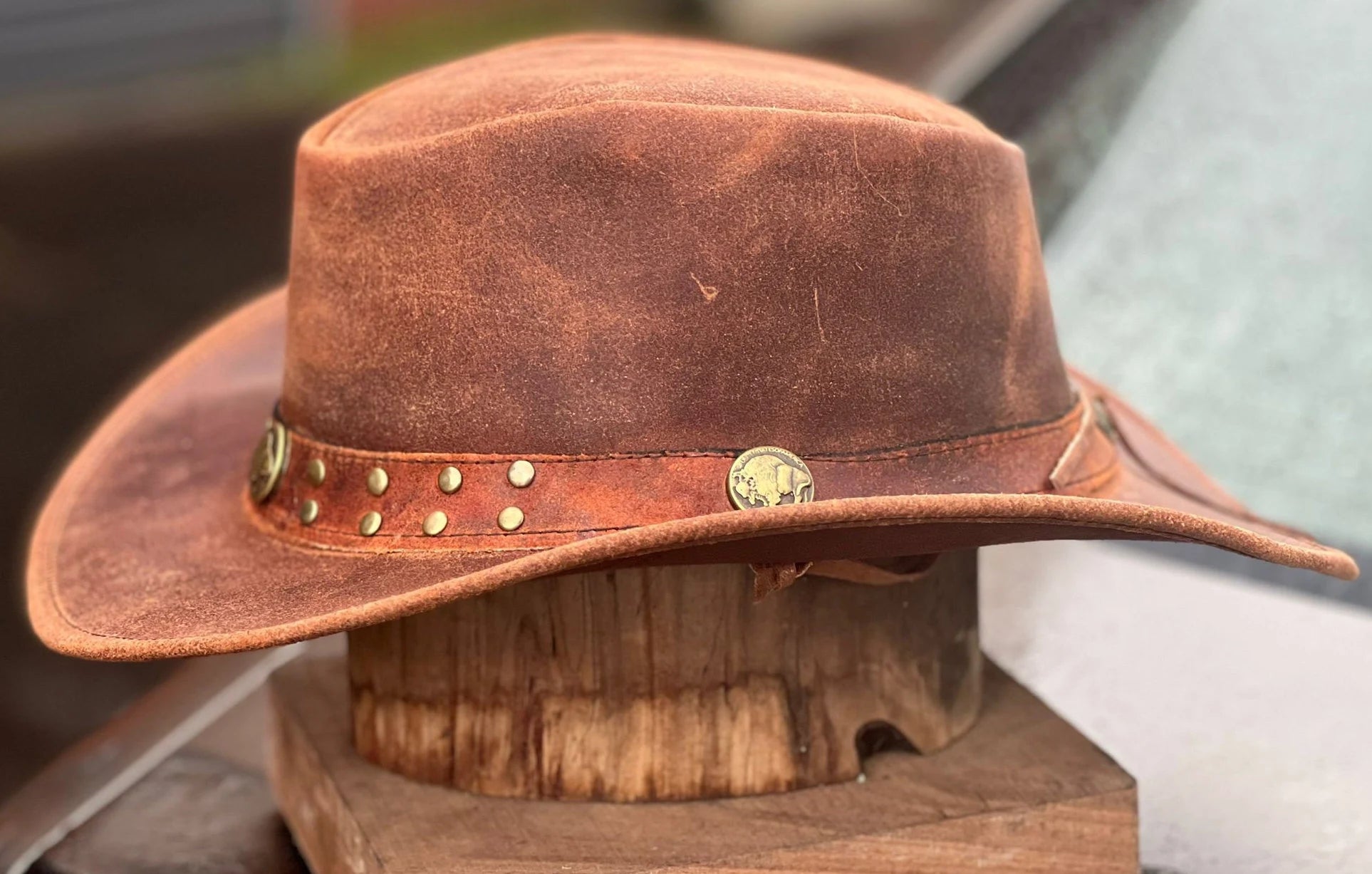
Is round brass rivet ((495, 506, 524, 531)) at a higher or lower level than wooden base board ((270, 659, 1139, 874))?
higher

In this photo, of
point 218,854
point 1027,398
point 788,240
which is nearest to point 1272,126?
point 1027,398

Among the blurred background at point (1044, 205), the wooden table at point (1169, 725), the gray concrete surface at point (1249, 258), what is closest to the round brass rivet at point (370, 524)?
the wooden table at point (1169, 725)

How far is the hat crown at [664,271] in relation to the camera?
1.19m

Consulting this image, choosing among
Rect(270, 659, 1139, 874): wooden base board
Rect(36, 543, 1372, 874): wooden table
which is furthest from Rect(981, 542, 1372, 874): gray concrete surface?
Rect(270, 659, 1139, 874): wooden base board

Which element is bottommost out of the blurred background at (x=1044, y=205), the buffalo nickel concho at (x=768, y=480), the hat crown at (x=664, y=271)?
the blurred background at (x=1044, y=205)

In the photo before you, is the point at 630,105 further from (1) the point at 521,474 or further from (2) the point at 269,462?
(2) the point at 269,462

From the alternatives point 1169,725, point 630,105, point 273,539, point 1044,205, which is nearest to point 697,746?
point 273,539

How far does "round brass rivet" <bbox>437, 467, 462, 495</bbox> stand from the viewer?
3.99ft

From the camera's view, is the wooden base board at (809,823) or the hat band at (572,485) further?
the wooden base board at (809,823)

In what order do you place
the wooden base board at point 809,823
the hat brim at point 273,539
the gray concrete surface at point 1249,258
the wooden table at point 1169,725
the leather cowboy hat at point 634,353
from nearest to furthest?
the hat brim at point 273,539 → the leather cowboy hat at point 634,353 → the wooden base board at point 809,823 → the wooden table at point 1169,725 → the gray concrete surface at point 1249,258

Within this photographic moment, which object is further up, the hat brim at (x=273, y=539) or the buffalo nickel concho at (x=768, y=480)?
the buffalo nickel concho at (x=768, y=480)

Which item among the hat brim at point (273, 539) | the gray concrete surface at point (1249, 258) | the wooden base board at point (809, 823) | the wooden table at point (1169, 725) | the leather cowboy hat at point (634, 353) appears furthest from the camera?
the gray concrete surface at point (1249, 258)

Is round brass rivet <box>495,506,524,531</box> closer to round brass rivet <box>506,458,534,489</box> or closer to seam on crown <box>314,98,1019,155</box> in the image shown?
round brass rivet <box>506,458,534,489</box>

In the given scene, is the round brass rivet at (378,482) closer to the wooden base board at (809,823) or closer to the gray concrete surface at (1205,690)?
the wooden base board at (809,823)
